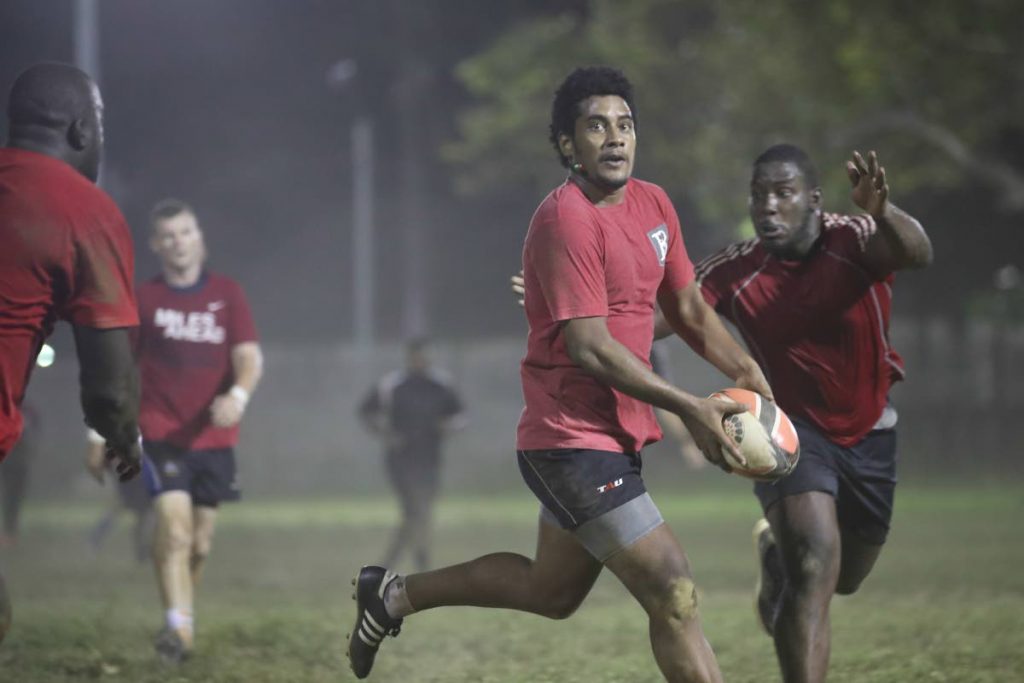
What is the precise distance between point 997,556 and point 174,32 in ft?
103

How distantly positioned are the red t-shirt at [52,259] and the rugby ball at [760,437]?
86.3 inches

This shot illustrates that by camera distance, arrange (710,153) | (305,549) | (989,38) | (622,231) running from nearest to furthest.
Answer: (622,231) < (305,549) < (989,38) < (710,153)

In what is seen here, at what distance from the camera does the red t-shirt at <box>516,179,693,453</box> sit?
5809 mm

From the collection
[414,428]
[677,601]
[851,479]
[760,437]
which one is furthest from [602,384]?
[414,428]

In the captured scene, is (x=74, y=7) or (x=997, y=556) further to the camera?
(x=74, y=7)

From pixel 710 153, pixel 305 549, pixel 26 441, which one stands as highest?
pixel 710 153

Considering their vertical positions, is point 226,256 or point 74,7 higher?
point 74,7

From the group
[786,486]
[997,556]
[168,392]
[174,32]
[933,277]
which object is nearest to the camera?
[786,486]

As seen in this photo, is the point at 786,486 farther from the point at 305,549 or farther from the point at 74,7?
the point at 74,7

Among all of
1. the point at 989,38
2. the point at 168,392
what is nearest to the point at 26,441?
the point at 168,392

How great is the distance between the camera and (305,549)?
64.3ft

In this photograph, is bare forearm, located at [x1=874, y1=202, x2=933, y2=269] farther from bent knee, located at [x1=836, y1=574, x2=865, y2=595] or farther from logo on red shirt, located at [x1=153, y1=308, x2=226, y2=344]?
logo on red shirt, located at [x1=153, y1=308, x2=226, y2=344]

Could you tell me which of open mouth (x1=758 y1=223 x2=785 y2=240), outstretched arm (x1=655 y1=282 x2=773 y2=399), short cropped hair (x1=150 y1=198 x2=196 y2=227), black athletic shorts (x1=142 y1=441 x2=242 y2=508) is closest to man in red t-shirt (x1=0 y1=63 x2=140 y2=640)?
outstretched arm (x1=655 y1=282 x2=773 y2=399)

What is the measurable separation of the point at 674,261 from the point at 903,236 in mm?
1145
